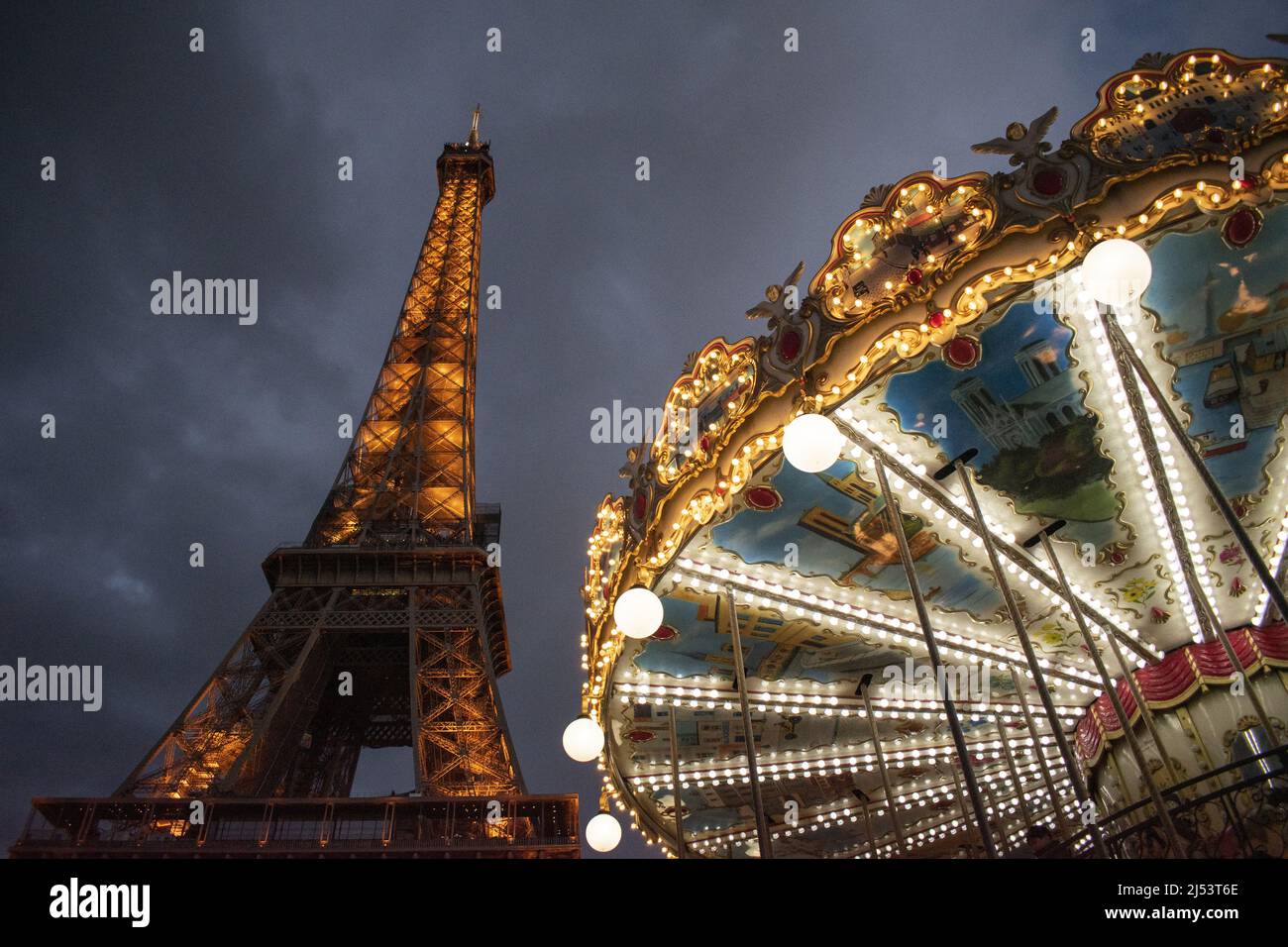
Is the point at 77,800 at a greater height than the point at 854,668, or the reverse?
the point at 77,800

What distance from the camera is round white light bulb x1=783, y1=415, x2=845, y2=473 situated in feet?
14.3

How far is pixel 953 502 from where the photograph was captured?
6270 mm

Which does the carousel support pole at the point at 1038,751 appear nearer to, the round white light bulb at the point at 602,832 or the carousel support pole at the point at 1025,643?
the carousel support pole at the point at 1025,643

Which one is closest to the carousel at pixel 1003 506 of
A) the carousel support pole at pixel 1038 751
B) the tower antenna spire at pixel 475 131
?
the carousel support pole at pixel 1038 751

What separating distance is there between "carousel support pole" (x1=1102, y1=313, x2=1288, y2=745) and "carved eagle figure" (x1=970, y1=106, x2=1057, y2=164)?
125 cm

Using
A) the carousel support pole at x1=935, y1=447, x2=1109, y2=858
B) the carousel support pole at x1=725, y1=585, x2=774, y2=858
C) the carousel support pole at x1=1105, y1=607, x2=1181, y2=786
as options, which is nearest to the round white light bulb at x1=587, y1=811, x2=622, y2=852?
the carousel support pole at x1=725, y1=585, x2=774, y2=858

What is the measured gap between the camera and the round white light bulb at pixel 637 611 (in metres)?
Answer: 5.64

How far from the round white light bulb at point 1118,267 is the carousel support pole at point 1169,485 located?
1327 mm

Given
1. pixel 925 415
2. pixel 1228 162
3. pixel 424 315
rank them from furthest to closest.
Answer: pixel 424 315 → pixel 925 415 → pixel 1228 162

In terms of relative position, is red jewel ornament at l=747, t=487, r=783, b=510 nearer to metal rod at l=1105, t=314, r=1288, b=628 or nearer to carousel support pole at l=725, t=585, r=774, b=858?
carousel support pole at l=725, t=585, r=774, b=858
